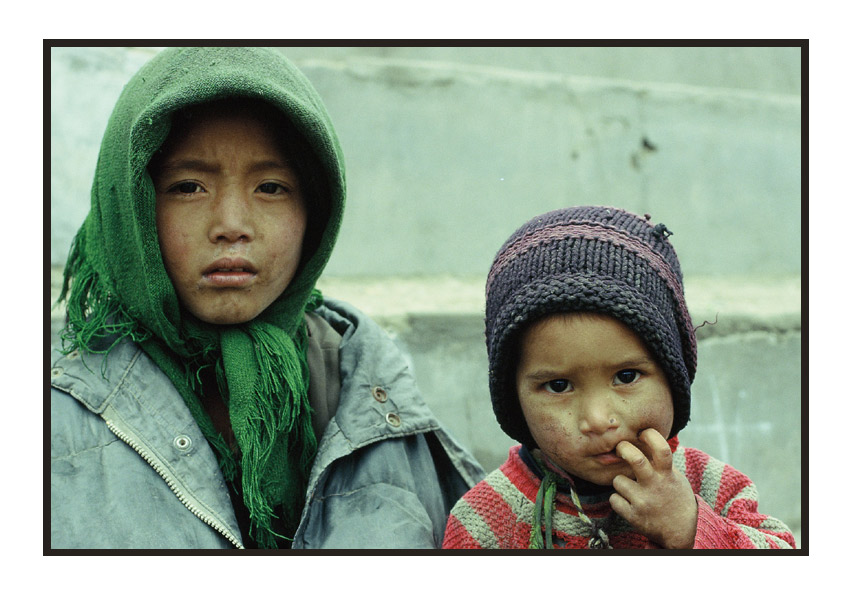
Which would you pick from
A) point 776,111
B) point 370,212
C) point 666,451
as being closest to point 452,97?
point 370,212

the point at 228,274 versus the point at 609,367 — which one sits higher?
the point at 228,274

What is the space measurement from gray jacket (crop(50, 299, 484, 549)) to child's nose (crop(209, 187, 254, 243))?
293 mm

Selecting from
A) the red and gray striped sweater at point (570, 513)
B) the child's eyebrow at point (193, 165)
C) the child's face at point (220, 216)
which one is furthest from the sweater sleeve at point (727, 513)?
the child's eyebrow at point (193, 165)

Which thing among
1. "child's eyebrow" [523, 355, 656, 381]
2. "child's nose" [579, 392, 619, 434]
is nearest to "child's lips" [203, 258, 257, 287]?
"child's eyebrow" [523, 355, 656, 381]

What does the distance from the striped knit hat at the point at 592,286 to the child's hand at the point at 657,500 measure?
5.1 inches

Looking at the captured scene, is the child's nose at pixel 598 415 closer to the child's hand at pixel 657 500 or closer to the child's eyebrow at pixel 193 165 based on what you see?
the child's hand at pixel 657 500

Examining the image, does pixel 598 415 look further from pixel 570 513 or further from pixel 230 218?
pixel 230 218

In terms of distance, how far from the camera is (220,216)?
182 centimetres

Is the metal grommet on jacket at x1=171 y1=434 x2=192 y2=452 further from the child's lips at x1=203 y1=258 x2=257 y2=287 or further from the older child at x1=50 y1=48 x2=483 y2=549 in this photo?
the child's lips at x1=203 y1=258 x2=257 y2=287

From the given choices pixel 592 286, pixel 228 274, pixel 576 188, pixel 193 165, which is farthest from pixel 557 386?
pixel 576 188

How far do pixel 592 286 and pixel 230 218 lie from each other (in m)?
0.68

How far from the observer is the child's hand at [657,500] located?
162 cm

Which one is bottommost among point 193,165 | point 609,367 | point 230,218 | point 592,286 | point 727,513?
point 727,513

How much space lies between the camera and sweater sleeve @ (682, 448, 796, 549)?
1636mm
